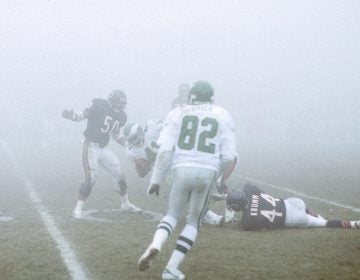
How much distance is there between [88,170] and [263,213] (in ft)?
10.3

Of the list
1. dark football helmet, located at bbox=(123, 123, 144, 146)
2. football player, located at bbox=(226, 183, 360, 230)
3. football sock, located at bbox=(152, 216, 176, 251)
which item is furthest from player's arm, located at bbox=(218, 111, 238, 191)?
dark football helmet, located at bbox=(123, 123, 144, 146)

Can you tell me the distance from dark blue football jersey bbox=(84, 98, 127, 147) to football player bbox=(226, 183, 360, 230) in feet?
8.95

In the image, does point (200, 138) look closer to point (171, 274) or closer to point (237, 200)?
point (171, 274)

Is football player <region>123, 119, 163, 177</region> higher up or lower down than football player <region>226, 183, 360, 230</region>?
higher up

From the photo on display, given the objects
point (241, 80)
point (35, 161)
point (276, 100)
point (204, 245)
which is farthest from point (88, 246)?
point (241, 80)

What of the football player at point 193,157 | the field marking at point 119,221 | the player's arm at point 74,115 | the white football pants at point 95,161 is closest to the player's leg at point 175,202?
the football player at point 193,157

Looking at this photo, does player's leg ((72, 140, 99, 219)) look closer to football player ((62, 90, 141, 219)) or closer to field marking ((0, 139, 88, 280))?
football player ((62, 90, 141, 219))

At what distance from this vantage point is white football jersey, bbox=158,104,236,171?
5.00 metres

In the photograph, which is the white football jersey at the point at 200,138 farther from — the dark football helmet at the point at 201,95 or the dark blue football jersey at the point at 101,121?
the dark blue football jersey at the point at 101,121

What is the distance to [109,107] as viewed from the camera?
342 inches

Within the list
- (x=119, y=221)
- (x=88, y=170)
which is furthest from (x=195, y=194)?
(x=88, y=170)

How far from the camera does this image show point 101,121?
862 cm

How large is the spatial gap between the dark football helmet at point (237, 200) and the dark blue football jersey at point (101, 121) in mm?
2741

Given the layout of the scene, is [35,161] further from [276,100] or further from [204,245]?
[276,100]
